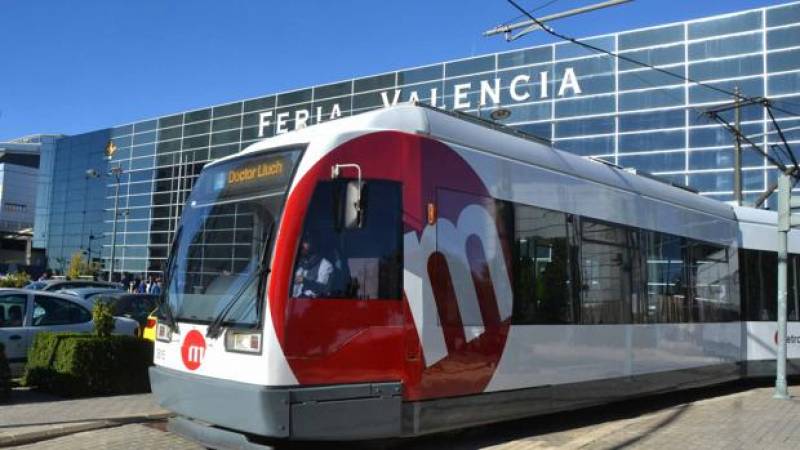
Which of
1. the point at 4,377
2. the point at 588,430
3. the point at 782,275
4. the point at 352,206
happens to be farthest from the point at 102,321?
the point at 782,275

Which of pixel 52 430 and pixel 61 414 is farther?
pixel 61 414

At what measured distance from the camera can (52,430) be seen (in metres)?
8.02

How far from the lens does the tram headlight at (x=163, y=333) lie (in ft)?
23.4

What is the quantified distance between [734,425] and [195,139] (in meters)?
54.2

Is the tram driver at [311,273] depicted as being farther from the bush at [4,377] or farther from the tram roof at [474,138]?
the bush at [4,377]

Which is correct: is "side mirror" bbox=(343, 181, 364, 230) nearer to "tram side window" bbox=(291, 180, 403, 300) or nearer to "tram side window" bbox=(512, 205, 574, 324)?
"tram side window" bbox=(291, 180, 403, 300)

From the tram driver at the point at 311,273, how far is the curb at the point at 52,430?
3.71 meters

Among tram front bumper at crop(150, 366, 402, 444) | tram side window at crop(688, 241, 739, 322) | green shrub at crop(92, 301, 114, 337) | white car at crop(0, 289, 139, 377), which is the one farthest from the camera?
white car at crop(0, 289, 139, 377)

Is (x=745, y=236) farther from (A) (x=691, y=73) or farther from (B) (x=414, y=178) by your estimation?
(A) (x=691, y=73)

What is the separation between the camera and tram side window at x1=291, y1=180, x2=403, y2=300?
6316 millimetres

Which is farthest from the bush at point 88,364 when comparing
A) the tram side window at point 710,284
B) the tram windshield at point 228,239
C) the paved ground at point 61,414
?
the tram side window at point 710,284

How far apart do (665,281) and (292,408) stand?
264 inches

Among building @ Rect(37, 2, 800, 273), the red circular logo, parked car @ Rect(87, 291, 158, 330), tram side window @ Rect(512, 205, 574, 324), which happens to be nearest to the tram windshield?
the red circular logo

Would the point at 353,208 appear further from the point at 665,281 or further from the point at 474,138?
the point at 665,281
